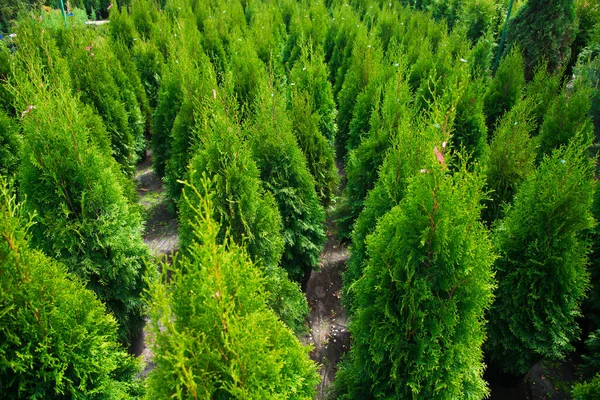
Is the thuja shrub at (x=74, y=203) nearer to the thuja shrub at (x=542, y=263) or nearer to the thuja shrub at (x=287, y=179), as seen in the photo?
the thuja shrub at (x=287, y=179)

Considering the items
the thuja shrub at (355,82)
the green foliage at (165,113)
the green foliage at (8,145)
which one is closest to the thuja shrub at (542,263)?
the thuja shrub at (355,82)

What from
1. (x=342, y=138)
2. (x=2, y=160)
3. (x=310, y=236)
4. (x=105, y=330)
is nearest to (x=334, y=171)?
(x=310, y=236)

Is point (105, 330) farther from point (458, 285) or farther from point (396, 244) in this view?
point (458, 285)

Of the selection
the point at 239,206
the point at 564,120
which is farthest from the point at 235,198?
the point at 564,120

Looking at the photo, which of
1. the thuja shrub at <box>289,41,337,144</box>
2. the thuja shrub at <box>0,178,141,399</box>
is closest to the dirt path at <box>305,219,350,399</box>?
the thuja shrub at <box>289,41,337,144</box>

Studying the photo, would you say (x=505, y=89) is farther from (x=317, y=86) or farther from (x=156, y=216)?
(x=156, y=216)

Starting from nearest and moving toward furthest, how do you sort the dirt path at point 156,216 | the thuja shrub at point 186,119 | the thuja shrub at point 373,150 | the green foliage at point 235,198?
the green foliage at point 235,198, the thuja shrub at point 373,150, the thuja shrub at point 186,119, the dirt path at point 156,216
